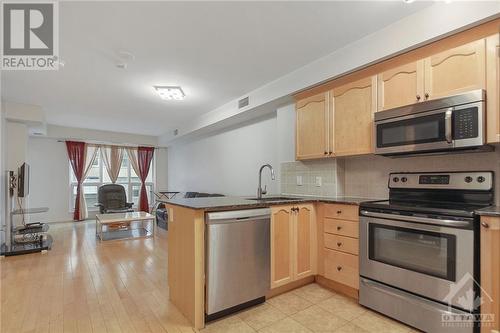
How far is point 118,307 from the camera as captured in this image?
2262 millimetres

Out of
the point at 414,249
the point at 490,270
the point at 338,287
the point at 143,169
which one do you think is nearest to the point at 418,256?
the point at 414,249

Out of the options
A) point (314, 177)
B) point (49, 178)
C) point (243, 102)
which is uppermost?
point (243, 102)

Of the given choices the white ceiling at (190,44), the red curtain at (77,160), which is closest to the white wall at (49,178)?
the red curtain at (77,160)

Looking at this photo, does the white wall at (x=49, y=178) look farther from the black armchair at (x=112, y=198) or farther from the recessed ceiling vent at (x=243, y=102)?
the recessed ceiling vent at (x=243, y=102)

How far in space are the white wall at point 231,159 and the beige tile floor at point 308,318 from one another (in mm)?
1715

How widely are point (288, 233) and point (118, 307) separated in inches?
66.7

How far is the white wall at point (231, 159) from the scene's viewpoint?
13.7 feet

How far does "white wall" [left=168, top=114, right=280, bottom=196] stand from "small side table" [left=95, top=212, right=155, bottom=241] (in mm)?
1506

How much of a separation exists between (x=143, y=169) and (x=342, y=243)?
6.81m

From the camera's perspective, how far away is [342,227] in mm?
2436

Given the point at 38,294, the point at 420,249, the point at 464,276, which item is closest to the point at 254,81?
the point at 420,249

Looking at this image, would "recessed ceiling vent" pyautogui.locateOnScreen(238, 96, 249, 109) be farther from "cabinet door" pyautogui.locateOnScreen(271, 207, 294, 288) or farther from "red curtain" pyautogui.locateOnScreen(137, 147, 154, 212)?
"red curtain" pyautogui.locateOnScreen(137, 147, 154, 212)

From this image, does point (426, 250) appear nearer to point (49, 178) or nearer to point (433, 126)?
point (433, 126)

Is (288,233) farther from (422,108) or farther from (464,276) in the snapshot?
(422,108)
